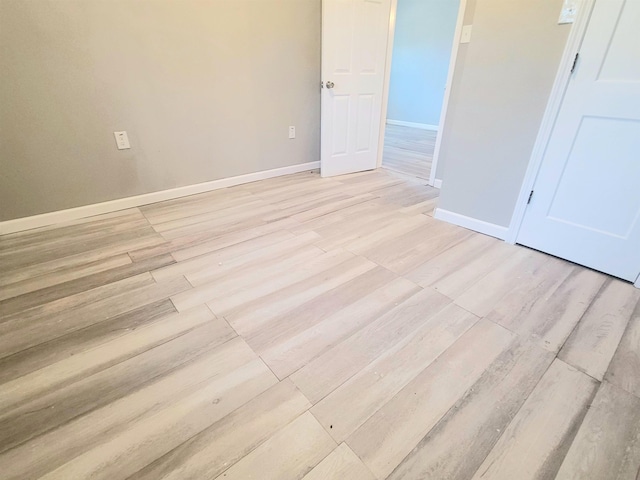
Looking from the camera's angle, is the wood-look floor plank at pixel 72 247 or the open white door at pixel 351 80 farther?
the open white door at pixel 351 80

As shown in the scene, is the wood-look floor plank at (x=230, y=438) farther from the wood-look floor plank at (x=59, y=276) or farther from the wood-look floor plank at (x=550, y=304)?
the wood-look floor plank at (x=59, y=276)

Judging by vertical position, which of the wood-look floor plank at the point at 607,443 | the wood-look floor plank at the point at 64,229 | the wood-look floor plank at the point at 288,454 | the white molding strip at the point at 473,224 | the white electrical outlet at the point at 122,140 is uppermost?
the white electrical outlet at the point at 122,140

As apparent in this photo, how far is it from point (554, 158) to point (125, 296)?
2.36 m

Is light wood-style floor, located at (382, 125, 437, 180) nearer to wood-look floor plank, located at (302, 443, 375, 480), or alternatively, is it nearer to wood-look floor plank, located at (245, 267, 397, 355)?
wood-look floor plank, located at (245, 267, 397, 355)

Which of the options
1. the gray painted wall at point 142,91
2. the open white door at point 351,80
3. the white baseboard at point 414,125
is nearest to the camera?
the gray painted wall at point 142,91

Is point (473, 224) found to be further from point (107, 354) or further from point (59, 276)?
point (59, 276)

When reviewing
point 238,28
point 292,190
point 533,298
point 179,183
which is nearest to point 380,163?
point 292,190

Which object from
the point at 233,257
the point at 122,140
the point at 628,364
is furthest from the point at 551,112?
the point at 122,140

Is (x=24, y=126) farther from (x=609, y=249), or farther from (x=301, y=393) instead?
(x=609, y=249)

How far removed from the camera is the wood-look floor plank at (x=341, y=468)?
0.84 metres

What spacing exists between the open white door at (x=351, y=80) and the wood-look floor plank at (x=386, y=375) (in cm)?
221

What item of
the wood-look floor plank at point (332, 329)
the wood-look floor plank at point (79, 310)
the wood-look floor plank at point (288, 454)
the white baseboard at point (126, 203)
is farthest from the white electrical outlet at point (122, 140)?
the wood-look floor plank at point (288, 454)

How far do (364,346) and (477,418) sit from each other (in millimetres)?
434

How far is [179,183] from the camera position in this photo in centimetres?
265
